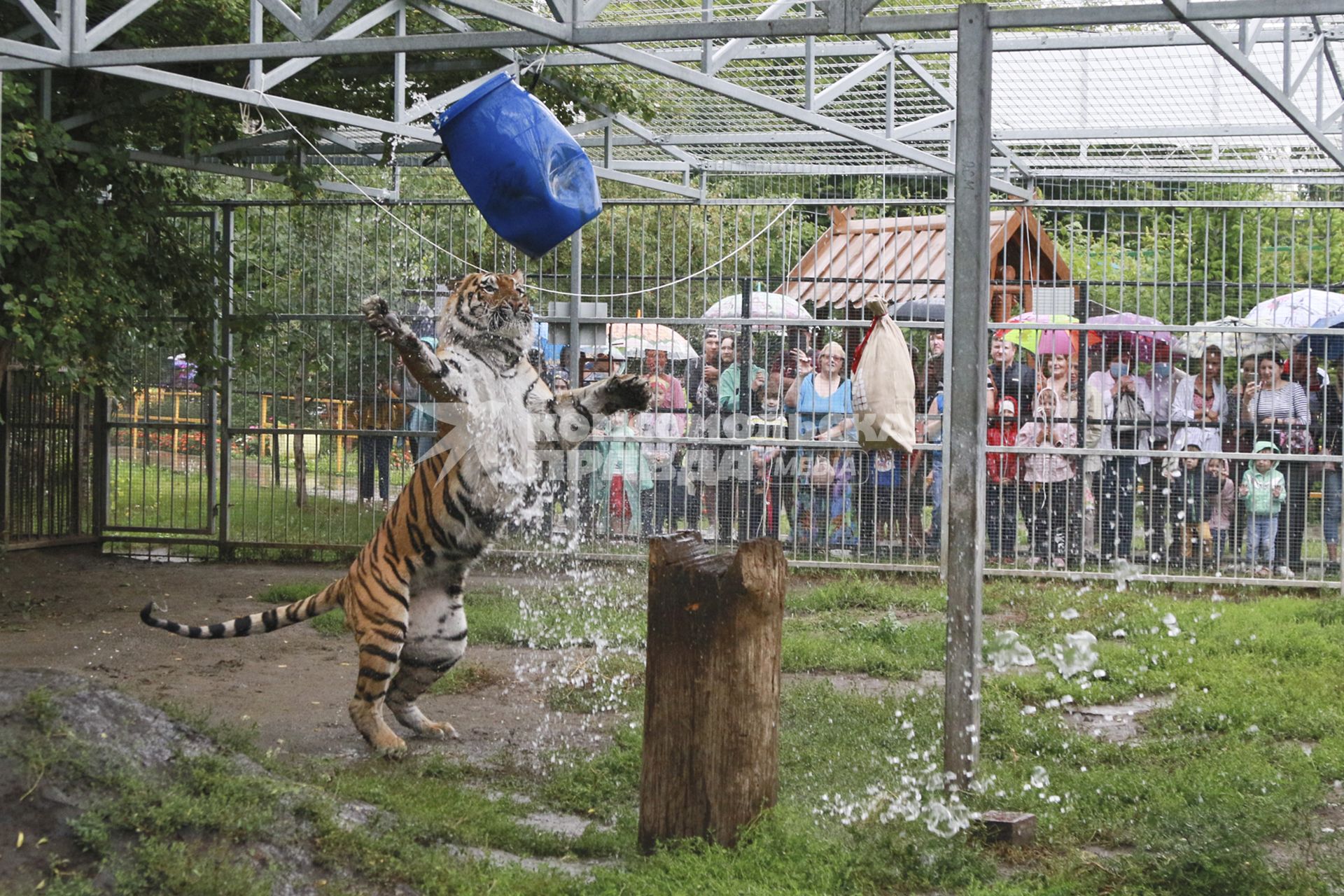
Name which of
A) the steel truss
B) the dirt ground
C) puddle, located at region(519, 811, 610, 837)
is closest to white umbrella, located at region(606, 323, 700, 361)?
the steel truss

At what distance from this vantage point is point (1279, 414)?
1141 centimetres

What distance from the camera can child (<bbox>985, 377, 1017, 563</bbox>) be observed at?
11797 mm

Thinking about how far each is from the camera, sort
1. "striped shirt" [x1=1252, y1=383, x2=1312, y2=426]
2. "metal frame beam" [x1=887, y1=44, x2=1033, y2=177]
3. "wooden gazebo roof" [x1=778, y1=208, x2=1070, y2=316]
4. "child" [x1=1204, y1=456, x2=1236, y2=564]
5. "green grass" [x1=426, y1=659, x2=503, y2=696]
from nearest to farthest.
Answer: "green grass" [x1=426, y1=659, x2=503, y2=696], "metal frame beam" [x1=887, y1=44, x2=1033, y2=177], "striped shirt" [x1=1252, y1=383, x2=1312, y2=426], "child" [x1=1204, y1=456, x2=1236, y2=564], "wooden gazebo roof" [x1=778, y1=208, x2=1070, y2=316]

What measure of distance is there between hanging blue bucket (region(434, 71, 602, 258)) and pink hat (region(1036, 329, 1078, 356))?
20.2 feet

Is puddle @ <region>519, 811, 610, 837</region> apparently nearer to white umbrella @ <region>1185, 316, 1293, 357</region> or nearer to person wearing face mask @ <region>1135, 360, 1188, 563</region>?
person wearing face mask @ <region>1135, 360, 1188, 563</region>

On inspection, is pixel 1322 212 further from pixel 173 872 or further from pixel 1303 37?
pixel 173 872

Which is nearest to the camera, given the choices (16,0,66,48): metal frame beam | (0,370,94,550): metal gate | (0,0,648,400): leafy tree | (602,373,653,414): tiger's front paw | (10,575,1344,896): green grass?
(10,575,1344,896): green grass

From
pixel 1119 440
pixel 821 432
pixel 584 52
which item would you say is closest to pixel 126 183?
pixel 584 52

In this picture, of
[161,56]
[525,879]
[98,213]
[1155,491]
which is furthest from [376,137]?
[525,879]

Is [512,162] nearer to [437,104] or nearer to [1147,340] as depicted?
[437,104]

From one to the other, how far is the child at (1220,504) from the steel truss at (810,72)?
2675mm

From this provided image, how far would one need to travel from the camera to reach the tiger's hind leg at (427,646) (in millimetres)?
6762

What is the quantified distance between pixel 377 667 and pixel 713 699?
2041mm

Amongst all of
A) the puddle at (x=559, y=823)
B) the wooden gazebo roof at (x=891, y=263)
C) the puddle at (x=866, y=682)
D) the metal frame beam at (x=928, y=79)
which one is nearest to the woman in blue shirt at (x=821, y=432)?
the wooden gazebo roof at (x=891, y=263)
